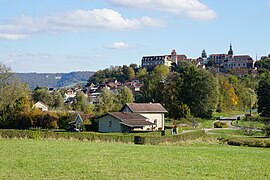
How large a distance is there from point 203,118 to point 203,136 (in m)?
42.3

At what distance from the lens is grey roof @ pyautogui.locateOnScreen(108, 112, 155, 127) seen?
67.8 m

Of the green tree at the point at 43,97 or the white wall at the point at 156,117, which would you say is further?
the green tree at the point at 43,97

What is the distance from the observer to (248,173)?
21.2 metres

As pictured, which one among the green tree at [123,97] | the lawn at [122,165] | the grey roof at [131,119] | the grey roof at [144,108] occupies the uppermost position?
the green tree at [123,97]

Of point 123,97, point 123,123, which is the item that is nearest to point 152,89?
point 123,97

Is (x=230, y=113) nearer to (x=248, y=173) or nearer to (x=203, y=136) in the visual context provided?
(x=203, y=136)

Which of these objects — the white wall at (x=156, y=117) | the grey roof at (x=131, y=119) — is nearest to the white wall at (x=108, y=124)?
the grey roof at (x=131, y=119)

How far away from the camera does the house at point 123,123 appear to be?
67.7 m

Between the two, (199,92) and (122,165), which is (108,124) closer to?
(199,92)

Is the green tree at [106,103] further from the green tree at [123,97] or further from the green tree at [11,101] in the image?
the green tree at [11,101]


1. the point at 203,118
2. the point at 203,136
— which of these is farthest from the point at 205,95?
the point at 203,136

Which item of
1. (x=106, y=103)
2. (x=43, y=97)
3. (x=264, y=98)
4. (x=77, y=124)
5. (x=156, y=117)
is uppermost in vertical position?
(x=43, y=97)

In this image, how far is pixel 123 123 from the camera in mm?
67375

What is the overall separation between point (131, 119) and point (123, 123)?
2952mm
